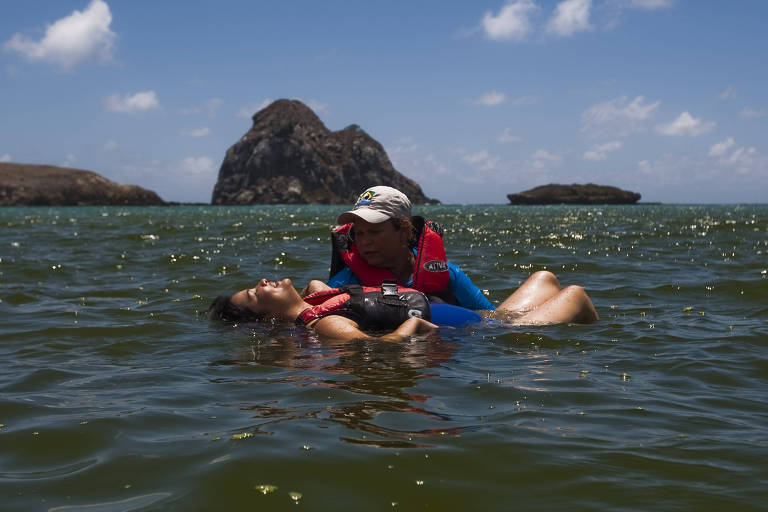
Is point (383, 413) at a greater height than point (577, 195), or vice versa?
→ point (577, 195)

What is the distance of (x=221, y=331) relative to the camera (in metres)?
6.43

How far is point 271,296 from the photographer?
6234 millimetres

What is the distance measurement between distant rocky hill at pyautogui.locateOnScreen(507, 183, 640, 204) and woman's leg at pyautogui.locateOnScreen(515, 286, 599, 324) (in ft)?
552

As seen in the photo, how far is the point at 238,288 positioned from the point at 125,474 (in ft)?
22.8

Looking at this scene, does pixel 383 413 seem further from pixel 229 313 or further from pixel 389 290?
pixel 229 313

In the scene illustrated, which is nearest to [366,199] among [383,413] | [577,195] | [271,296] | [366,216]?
[366,216]

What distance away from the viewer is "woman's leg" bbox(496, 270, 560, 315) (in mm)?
6473

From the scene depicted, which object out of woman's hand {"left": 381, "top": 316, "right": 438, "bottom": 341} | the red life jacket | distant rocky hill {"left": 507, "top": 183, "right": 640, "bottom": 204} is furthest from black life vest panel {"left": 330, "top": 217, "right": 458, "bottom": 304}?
distant rocky hill {"left": 507, "top": 183, "right": 640, "bottom": 204}

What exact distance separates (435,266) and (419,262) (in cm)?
16

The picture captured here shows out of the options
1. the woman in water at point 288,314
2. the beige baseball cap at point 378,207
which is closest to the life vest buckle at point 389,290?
the woman in water at point 288,314

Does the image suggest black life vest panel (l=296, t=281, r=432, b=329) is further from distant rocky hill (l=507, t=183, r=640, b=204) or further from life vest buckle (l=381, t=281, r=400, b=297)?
distant rocky hill (l=507, t=183, r=640, b=204)

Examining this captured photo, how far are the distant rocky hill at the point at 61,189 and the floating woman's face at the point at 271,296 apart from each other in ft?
438

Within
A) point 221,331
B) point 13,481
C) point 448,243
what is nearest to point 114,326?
point 221,331

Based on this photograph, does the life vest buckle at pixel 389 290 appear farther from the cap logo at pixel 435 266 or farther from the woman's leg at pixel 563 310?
the woman's leg at pixel 563 310
